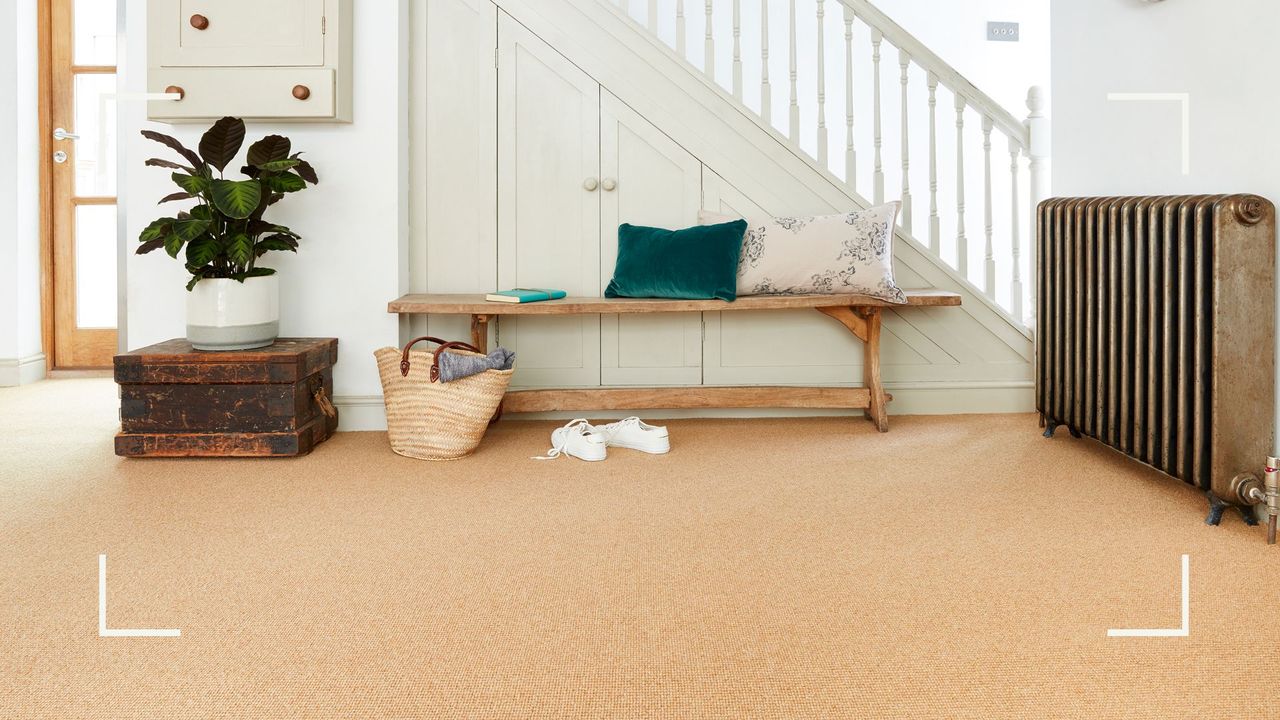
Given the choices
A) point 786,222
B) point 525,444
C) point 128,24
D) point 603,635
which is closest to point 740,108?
point 786,222

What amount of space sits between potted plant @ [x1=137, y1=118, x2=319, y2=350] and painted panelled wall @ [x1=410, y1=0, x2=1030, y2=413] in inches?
25.0

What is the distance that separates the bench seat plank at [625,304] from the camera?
3143 mm

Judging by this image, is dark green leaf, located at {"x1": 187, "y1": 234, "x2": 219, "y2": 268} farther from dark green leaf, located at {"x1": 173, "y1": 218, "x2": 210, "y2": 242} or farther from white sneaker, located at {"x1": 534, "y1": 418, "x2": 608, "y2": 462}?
white sneaker, located at {"x1": 534, "y1": 418, "x2": 608, "y2": 462}

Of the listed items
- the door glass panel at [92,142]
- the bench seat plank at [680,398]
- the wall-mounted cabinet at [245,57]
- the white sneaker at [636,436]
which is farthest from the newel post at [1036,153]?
the door glass panel at [92,142]

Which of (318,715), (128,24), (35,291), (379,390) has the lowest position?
(318,715)

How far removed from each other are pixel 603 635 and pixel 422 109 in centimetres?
256

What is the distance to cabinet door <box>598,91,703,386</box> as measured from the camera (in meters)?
3.59

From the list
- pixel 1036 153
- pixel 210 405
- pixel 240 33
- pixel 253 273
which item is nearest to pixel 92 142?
pixel 240 33

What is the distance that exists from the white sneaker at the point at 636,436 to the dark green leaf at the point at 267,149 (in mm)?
1363

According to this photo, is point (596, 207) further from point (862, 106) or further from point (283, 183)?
point (862, 106)

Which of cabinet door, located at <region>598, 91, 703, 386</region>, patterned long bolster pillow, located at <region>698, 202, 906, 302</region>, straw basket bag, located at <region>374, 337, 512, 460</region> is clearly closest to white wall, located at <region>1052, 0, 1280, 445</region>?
patterned long bolster pillow, located at <region>698, 202, 906, 302</region>

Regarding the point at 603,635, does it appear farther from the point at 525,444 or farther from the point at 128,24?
the point at 128,24

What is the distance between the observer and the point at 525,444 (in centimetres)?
317

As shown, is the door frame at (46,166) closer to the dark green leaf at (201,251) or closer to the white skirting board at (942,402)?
the dark green leaf at (201,251)
